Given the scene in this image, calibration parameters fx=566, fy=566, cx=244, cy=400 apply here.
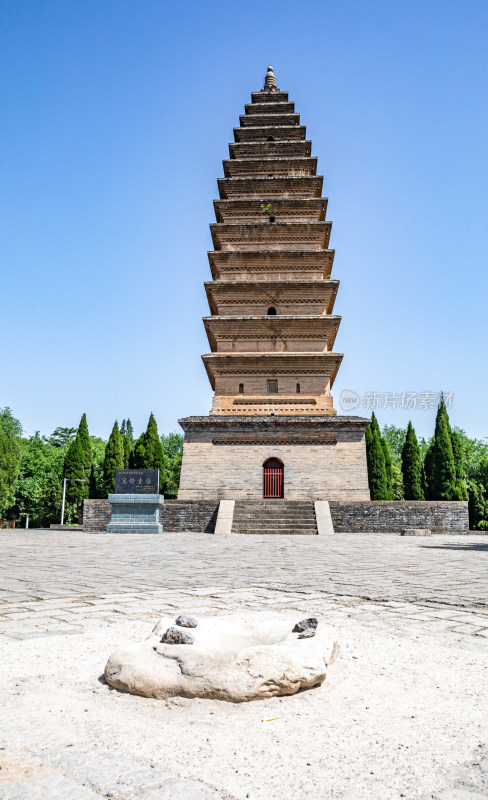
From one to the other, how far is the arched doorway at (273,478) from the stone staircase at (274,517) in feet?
6.84

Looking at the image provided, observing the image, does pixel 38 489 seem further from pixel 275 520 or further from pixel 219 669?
pixel 219 669

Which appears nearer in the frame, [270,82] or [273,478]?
[273,478]

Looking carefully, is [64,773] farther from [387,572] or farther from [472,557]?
[472,557]

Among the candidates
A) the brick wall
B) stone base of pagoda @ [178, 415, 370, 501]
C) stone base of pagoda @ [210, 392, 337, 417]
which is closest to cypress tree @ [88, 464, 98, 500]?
stone base of pagoda @ [210, 392, 337, 417]

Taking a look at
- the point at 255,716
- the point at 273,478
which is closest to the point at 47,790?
the point at 255,716

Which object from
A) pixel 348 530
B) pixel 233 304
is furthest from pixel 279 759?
pixel 233 304

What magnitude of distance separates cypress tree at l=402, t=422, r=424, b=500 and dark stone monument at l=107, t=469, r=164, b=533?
62.3ft

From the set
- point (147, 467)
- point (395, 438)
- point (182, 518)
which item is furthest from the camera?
point (395, 438)

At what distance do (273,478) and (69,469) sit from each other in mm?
21140

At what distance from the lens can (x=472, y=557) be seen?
37.3ft

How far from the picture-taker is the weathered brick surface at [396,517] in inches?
768

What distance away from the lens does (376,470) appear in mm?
33594

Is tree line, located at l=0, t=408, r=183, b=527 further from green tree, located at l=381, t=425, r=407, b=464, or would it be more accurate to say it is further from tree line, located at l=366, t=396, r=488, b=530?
green tree, located at l=381, t=425, r=407, b=464

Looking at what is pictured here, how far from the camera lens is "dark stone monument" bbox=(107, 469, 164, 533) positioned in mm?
19469
